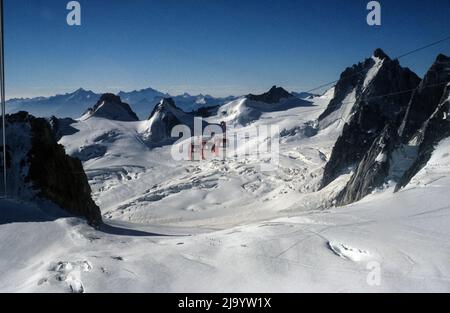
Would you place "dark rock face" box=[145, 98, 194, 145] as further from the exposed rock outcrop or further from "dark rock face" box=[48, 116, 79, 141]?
"dark rock face" box=[48, 116, 79, 141]

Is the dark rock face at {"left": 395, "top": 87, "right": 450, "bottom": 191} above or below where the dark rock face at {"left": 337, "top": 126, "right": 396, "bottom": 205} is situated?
above

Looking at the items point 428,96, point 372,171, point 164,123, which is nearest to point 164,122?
point 164,123

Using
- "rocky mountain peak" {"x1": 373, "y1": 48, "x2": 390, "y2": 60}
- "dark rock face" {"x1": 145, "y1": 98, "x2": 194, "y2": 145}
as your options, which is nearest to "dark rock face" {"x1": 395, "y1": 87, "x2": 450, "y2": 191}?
"rocky mountain peak" {"x1": 373, "y1": 48, "x2": 390, "y2": 60}

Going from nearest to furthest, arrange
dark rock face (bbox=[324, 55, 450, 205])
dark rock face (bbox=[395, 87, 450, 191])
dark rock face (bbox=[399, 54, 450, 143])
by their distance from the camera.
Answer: dark rock face (bbox=[395, 87, 450, 191])
dark rock face (bbox=[324, 55, 450, 205])
dark rock face (bbox=[399, 54, 450, 143])

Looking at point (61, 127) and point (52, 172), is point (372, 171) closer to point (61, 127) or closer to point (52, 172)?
point (52, 172)

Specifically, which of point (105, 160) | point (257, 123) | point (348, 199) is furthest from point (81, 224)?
point (257, 123)

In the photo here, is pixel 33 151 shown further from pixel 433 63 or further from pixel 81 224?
pixel 433 63

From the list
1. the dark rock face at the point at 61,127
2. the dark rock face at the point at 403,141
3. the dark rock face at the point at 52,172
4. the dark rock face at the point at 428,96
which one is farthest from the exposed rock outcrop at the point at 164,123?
the dark rock face at the point at 52,172
